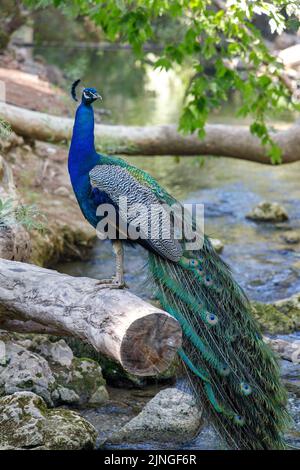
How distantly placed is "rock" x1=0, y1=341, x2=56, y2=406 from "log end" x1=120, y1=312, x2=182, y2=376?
1.45 meters

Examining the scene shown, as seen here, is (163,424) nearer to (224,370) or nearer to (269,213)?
(224,370)

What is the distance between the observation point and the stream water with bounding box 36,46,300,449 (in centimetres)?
577

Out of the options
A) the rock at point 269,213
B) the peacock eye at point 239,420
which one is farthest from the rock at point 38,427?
the rock at point 269,213

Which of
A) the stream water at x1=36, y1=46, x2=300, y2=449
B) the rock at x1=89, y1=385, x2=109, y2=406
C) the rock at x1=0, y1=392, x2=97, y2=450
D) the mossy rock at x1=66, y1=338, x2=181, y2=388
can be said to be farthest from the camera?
the stream water at x1=36, y1=46, x2=300, y2=449

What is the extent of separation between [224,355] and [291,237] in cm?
474

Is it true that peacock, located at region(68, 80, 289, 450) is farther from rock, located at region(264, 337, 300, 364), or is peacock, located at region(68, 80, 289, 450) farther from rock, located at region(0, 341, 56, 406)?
rock, located at region(264, 337, 300, 364)

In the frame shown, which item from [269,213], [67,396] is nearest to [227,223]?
[269,213]

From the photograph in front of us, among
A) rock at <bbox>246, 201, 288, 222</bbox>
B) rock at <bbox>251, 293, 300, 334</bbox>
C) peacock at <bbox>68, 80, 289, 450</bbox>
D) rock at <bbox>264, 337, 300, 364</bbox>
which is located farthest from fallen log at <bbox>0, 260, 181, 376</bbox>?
rock at <bbox>246, 201, 288, 222</bbox>

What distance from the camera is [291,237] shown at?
8.39 m

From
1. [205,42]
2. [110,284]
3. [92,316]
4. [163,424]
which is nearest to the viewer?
[92,316]

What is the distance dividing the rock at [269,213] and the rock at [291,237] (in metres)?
0.49

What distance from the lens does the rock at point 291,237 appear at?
27.2ft

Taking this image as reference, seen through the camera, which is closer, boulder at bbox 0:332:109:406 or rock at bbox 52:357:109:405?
boulder at bbox 0:332:109:406

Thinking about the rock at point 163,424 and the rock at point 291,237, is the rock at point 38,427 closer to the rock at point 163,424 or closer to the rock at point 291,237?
the rock at point 163,424
